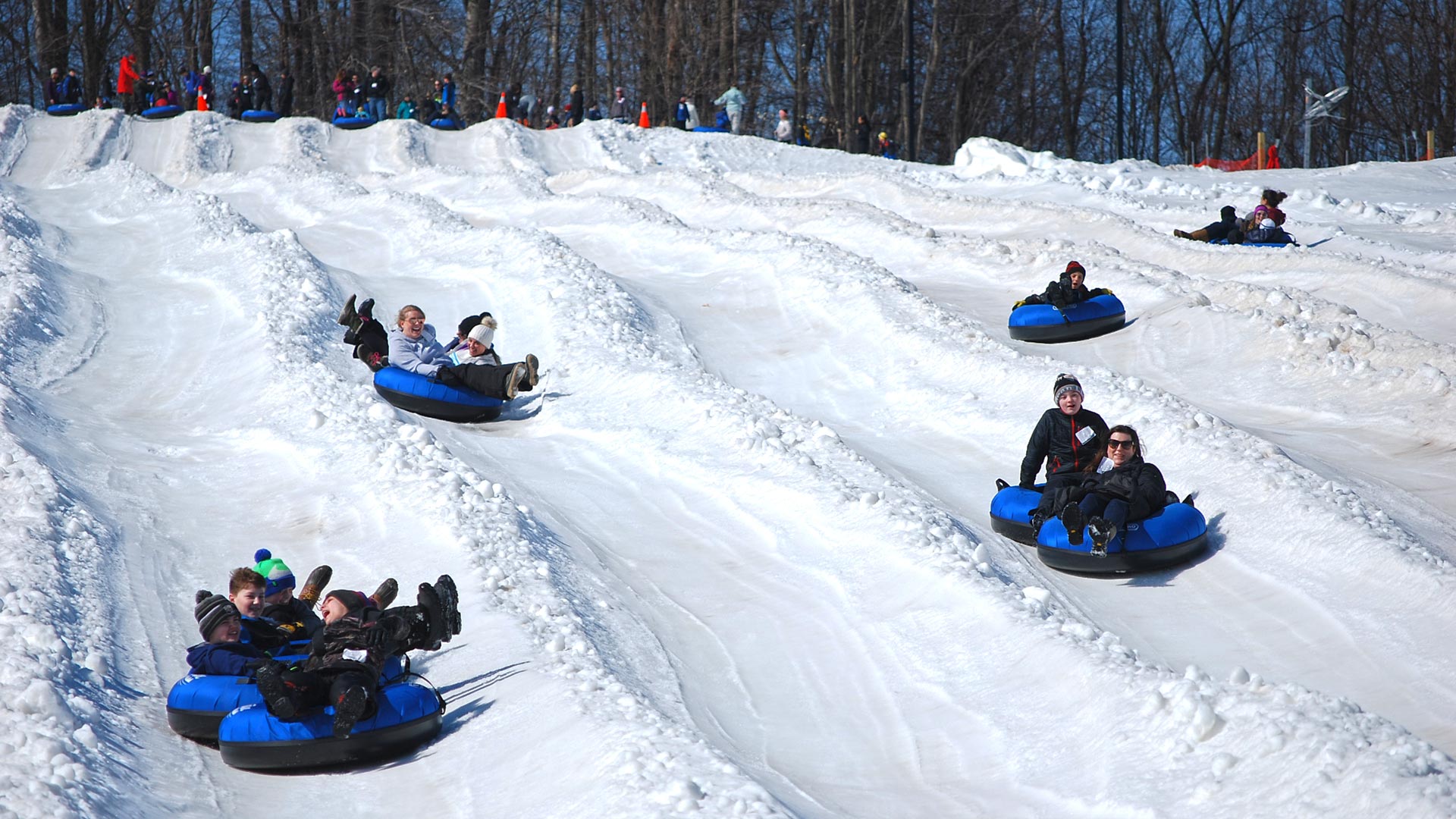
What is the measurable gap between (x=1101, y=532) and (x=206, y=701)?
14.0 ft

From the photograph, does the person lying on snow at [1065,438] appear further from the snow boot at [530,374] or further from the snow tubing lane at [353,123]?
the snow tubing lane at [353,123]

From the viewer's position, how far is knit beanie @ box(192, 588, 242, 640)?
5305 millimetres

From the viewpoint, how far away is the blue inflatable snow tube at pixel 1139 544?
259 inches


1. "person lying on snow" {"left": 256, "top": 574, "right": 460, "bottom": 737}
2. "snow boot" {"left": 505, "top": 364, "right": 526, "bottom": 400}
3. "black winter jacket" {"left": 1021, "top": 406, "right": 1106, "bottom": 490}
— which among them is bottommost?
"person lying on snow" {"left": 256, "top": 574, "right": 460, "bottom": 737}

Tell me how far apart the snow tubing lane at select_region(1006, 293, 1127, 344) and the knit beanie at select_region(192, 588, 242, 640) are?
7539mm

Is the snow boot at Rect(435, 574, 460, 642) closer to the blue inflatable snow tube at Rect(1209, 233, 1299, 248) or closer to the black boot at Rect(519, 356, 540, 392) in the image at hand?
the black boot at Rect(519, 356, 540, 392)

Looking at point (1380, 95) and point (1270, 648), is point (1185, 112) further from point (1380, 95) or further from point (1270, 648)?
point (1270, 648)

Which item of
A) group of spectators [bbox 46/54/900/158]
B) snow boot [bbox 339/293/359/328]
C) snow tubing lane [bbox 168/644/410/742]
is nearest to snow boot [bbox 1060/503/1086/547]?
snow tubing lane [bbox 168/644/410/742]

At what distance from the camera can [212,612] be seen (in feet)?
17.5

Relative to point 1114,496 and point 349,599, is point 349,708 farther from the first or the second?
point 1114,496

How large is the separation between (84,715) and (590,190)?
14.5m

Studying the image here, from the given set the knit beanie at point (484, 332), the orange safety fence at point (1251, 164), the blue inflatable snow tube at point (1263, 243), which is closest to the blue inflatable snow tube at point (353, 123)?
the orange safety fence at point (1251, 164)

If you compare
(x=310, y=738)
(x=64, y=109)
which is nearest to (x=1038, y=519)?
(x=310, y=738)

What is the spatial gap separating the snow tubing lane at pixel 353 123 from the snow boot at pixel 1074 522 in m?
20.8
